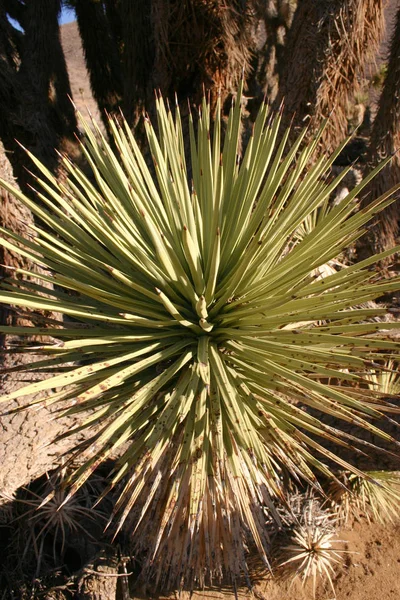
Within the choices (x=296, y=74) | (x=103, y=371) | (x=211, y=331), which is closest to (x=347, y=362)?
(x=211, y=331)

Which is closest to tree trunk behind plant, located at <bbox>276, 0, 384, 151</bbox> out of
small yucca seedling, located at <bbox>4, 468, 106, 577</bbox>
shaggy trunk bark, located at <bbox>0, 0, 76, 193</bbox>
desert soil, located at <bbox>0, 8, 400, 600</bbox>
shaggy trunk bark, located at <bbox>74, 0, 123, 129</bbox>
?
desert soil, located at <bbox>0, 8, 400, 600</bbox>

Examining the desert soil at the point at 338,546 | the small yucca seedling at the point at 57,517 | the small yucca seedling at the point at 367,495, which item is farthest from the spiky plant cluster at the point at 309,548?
the small yucca seedling at the point at 57,517

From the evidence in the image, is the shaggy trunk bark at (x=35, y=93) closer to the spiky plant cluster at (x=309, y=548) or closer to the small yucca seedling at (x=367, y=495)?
the spiky plant cluster at (x=309, y=548)

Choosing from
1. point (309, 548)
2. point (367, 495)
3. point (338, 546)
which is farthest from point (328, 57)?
point (338, 546)

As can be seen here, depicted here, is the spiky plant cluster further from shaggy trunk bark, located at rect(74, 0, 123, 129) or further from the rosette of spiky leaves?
shaggy trunk bark, located at rect(74, 0, 123, 129)

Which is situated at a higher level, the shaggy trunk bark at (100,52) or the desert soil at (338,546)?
the shaggy trunk bark at (100,52)

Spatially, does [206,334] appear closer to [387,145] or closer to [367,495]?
[367,495]

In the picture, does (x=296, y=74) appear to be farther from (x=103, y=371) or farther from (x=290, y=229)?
(x=103, y=371)

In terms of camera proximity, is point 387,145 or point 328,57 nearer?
point 328,57
